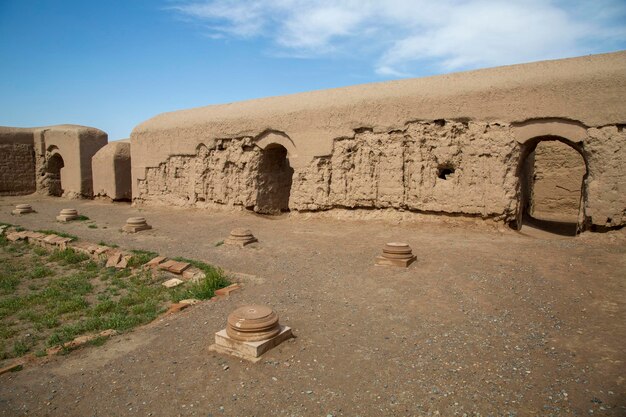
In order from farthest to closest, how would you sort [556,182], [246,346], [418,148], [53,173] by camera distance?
[53,173]
[556,182]
[418,148]
[246,346]

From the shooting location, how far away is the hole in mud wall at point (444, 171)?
31.6 ft

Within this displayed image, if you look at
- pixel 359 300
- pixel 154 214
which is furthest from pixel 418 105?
pixel 154 214

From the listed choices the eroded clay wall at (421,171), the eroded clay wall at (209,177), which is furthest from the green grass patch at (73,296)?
the eroded clay wall at (209,177)

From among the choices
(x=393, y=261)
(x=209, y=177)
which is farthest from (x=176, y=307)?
(x=209, y=177)

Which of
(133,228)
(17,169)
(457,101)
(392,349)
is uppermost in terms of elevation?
(457,101)

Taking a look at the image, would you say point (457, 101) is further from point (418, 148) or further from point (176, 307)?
point (176, 307)

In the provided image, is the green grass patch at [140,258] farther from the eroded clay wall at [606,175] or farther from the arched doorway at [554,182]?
the arched doorway at [554,182]

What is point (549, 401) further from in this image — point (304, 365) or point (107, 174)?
point (107, 174)

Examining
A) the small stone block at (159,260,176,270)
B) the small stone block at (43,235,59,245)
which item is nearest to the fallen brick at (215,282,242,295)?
the small stone block at (159,260,176,270)

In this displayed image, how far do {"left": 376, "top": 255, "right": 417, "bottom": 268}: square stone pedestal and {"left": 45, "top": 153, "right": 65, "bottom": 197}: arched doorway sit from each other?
18283 mm

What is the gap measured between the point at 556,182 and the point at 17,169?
2253 centimetres

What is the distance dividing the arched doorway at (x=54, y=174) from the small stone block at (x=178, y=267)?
15.4 m

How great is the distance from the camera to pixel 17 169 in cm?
1953

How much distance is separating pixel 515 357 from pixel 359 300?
2.14m
